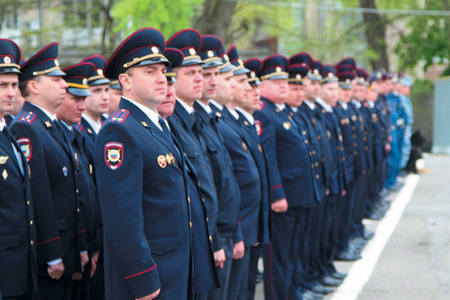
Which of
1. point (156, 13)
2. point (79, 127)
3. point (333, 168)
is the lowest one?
point (333, 168)

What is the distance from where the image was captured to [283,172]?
7.01 m

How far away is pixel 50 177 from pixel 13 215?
74cm

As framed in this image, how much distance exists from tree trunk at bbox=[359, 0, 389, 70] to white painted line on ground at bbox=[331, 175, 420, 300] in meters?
14.5

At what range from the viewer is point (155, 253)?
400cm

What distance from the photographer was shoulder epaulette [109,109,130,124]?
4.00m

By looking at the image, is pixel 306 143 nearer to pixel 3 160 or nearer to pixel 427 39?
pixel 3 160

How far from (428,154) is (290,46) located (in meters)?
6.86

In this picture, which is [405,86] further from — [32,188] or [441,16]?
[32,188]

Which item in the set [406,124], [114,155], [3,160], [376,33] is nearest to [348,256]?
[3,160]

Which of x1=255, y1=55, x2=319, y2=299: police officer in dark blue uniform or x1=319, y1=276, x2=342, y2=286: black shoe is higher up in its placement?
x1=255, y1=55, x2=319, y2=299: police officer in dark blue uniform

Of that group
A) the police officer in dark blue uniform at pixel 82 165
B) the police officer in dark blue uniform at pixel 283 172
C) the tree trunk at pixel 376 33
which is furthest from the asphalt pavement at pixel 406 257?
the tree trunk at pixel 376 33

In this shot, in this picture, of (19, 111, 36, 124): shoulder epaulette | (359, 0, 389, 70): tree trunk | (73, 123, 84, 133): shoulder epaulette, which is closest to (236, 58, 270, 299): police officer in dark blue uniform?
(73, 123, 84, 133): shoulder epaulette

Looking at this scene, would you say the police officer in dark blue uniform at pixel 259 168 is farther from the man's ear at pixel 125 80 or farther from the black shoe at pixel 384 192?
the black shoe at pixel 384 192

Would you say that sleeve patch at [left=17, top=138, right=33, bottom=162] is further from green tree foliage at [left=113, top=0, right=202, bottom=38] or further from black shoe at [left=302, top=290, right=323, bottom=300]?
green tree foliage at [left=113, top=0, right=202, bottom=38]
